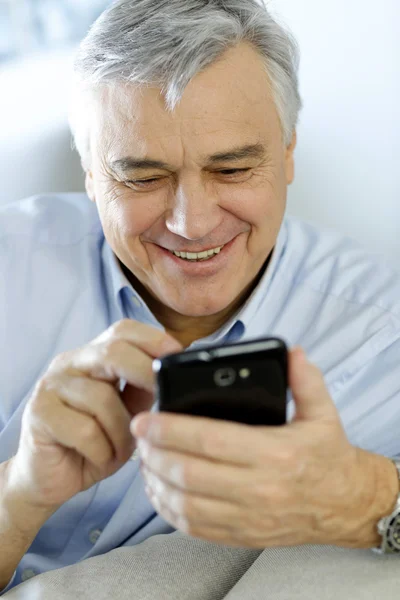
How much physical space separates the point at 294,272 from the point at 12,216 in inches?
23.7

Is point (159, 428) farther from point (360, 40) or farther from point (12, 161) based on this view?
point (360, 40)

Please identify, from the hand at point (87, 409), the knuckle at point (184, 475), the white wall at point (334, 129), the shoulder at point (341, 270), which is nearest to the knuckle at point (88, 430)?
the hand at point (87, 409)

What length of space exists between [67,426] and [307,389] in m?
0.34

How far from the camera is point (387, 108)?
6.48 feet

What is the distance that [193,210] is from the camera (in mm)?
1315

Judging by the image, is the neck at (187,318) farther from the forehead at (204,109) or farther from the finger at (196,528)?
the finger at (196,528)

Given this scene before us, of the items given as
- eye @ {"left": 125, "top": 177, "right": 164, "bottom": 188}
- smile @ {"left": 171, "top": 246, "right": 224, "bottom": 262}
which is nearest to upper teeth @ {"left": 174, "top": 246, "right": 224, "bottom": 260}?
A: smile @ {"left": 171, "top": 246, "right": 224, "bottom": 262}

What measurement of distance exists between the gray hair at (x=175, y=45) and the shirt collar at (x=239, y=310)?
0.26 metres

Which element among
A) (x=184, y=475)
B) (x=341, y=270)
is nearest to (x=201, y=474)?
(x=184, y=475)

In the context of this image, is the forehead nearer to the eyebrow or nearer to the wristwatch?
the eyebrow

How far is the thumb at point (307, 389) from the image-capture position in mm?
883

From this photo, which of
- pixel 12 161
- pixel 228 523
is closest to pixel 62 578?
pixel 228 523

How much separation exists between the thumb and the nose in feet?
A: 1.54

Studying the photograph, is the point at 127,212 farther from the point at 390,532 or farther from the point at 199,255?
the point at 390,532
